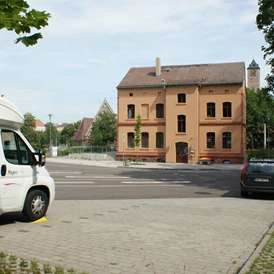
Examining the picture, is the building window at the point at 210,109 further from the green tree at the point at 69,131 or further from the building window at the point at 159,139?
the green tree at the point at 69,131

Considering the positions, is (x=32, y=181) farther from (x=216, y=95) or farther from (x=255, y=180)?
(x=216, y=95)

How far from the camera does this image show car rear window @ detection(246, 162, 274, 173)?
14.3 meters

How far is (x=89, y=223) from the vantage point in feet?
28.3

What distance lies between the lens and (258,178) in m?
14.3

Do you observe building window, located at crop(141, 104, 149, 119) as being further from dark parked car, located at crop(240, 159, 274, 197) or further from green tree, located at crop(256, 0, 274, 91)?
dark parked car, located at crop(240, 159, 274, 197)

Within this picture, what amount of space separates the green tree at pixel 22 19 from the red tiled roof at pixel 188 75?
41120 mm

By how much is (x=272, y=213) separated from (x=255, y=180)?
11.8 feet

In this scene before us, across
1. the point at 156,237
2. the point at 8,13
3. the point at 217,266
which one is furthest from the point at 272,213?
the point at 8,13

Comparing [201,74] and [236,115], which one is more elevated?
[201,74]

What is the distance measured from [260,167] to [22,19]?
1165cm

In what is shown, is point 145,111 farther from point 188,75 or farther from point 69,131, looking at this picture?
point 69,131

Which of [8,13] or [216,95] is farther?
[216,95]

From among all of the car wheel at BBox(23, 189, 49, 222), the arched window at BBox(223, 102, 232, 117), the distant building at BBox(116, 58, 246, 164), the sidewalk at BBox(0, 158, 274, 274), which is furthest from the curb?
the arched window at BBox(223, 102, 232, 117)

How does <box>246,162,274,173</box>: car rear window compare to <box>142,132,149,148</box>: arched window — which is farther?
<box>142,132,149,148</box>: arched window
